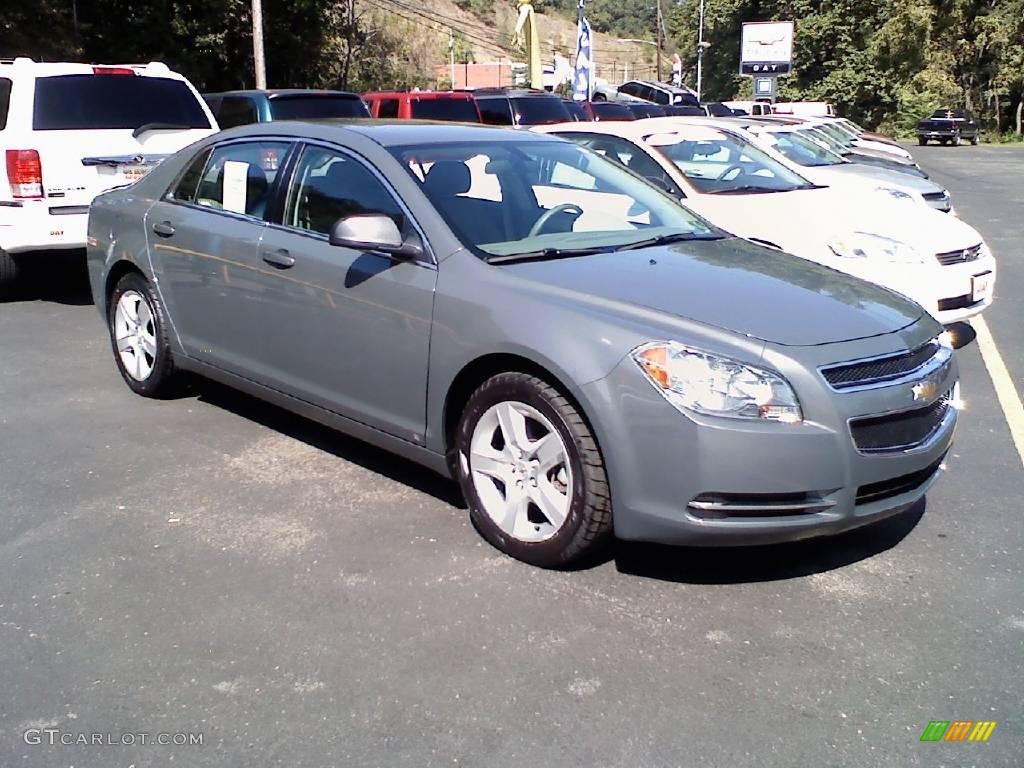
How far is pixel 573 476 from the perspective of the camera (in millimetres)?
3668

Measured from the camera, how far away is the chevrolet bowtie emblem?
Answer: 3670 mm

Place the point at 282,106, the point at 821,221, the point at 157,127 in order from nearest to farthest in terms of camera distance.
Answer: the point at 821,221 → the point at 157,127 → the point at 282,106

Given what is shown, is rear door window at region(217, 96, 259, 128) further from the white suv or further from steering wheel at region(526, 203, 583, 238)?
steering wheel at region(526, 203, 583, 238)

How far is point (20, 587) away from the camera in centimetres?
375

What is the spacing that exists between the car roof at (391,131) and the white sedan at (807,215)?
200cm

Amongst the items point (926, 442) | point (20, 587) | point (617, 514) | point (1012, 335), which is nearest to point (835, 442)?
point (926, 442)

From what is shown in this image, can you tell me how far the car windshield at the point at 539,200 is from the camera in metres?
4.32

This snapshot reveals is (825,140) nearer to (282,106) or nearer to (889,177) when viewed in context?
(889,177)

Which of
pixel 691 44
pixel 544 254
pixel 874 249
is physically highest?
pixel 691 44

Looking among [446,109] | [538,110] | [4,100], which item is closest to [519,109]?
[538,110]

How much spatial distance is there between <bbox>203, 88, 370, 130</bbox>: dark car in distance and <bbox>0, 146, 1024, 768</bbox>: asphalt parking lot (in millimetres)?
7030

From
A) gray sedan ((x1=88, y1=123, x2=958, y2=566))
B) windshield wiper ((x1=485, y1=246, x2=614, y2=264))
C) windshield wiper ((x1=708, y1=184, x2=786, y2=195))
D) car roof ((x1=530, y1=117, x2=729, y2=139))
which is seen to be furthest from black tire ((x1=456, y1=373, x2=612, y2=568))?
car roof ((x1=530, y1=117, x2=729, y2=139))

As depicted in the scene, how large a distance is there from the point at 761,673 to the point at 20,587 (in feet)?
8.53

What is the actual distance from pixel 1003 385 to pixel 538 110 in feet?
36.4
